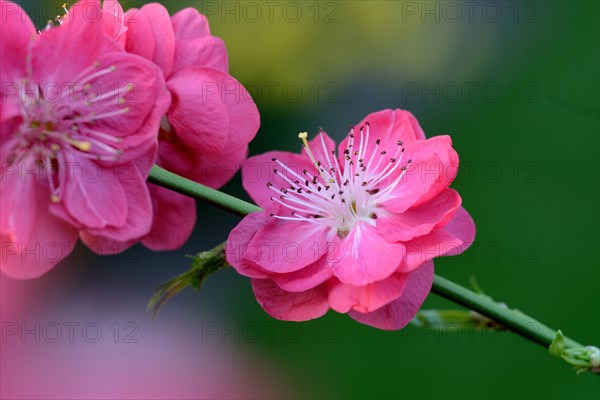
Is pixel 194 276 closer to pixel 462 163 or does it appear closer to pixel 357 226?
pixel 357 226

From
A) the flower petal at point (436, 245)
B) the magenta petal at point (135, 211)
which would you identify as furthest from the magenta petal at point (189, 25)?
the flower petal at point (436, 245)

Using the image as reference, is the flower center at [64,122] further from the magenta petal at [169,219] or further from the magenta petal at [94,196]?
the magenta petal at [169,219]

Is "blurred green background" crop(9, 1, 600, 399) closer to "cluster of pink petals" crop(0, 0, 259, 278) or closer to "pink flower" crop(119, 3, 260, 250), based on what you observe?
"pink flower" crop(119, 3, 260, 250)

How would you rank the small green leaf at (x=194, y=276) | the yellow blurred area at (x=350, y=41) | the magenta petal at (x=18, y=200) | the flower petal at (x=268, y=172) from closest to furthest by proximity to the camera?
1. the magenta petal at (x=18, y=200)
2. the small green leaf at (x=194, y=276)
3. the flower petal at (x=268, y=172)
4. the yellow blurred area at (x=350, y=41)

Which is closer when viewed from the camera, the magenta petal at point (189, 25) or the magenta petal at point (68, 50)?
the magenta petal at point (68, 50)

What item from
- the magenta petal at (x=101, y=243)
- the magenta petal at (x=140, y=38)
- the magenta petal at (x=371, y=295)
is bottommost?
the magenta petal at (x=101, y=243)

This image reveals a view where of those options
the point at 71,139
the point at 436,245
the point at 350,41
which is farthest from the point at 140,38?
the point at 350,41
